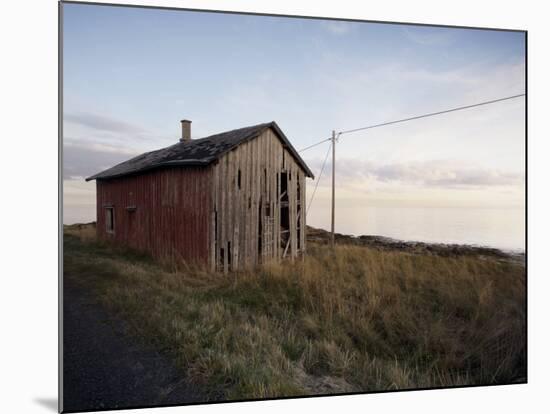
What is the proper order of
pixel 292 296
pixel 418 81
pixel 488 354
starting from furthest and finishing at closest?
pixel 292 296 < pixel 418 81 < pixel 488 354

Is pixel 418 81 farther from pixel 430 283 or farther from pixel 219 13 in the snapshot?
pixel 430 283

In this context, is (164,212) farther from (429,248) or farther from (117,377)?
(429,248)

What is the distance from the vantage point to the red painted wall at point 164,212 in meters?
7.05

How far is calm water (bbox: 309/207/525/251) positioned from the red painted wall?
3.19 meters

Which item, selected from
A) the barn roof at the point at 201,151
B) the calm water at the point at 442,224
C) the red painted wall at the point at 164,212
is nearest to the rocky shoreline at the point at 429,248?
the calm water at the point at 442,224

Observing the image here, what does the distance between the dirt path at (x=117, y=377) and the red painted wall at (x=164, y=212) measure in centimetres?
319

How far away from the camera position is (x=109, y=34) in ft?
12.7

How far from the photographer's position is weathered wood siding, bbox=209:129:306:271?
23.1 ft

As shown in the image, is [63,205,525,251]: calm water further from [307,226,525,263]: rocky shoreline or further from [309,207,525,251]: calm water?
[307,226,525,263]: rocky shoreline

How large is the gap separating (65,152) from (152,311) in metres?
2.14

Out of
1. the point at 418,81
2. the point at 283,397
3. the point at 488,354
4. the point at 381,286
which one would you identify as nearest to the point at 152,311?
the point at 283,397

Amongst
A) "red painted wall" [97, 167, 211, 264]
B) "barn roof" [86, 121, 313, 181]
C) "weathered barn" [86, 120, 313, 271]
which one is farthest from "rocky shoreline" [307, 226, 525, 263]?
"red painted wall" [97, 167, 211, 264]

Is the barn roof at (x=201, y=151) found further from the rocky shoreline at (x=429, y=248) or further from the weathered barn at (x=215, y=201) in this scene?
the rocky shoreline at (x=429, y=248)

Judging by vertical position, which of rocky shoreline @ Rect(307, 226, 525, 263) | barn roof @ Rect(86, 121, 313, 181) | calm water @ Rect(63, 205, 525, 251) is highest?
barn roof @ Rect(86, 121, 313, 181)
